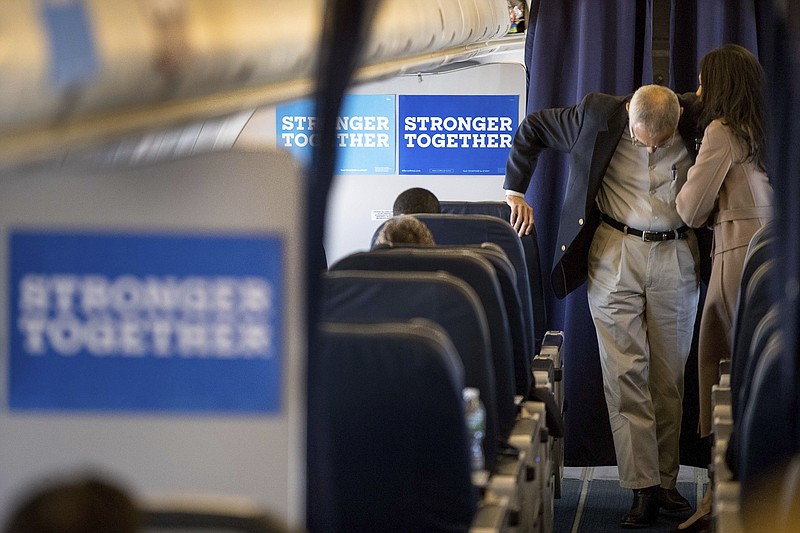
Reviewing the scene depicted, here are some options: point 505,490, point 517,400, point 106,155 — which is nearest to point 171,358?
point 106,155

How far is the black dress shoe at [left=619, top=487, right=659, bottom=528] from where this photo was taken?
5.10 metres

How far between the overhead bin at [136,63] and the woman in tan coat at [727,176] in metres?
3.19

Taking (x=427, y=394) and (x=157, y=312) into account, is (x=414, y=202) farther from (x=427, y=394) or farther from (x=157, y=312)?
(x=157, y=312)

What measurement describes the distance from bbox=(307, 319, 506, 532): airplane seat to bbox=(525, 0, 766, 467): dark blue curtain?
3.58 meters

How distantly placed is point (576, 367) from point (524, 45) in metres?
1.87

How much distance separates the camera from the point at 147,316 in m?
1.21

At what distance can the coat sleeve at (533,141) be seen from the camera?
17.9 feet

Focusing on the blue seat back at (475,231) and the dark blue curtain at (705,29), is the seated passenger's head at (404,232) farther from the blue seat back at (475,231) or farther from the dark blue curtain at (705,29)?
the dark blue curtain at (705,29)

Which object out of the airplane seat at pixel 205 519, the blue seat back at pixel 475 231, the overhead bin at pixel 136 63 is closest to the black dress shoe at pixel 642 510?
the blue seat back at pixel 475 231

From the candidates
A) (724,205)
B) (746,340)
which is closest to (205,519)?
(746,340)

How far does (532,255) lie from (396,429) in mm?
3100

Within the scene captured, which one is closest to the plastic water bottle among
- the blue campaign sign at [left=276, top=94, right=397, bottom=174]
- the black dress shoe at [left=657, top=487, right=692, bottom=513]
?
the black dress shoe at [left=657, top=487, right=692, bottom=513]

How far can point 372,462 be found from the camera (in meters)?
2.40

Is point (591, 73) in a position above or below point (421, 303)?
above
